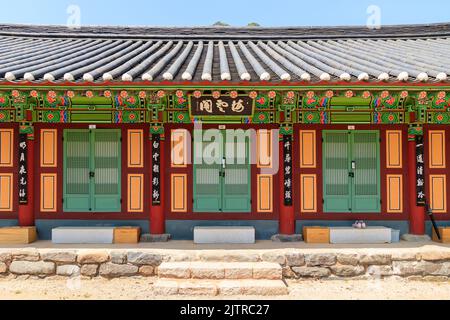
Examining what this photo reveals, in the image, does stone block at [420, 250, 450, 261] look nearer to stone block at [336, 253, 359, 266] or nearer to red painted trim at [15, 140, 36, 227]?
stone block at [336, 253, 359, 266]

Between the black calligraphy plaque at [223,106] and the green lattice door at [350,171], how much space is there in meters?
1.92

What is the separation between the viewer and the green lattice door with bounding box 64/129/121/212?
306 inches

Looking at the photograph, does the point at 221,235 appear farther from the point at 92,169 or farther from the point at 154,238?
the point at 92,169

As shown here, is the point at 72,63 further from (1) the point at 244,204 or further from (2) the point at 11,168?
(1) the point at 244,204

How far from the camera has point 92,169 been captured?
777 cm

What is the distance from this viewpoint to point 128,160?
7.79 m

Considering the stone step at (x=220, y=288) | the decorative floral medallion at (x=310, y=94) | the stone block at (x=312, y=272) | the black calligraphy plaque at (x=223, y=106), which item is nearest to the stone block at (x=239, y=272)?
the stone step at (x=220, y=288)

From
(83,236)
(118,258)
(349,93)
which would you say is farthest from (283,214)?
(83,236)

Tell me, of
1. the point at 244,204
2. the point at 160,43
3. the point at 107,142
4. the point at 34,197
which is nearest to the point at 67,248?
the point at 34,197

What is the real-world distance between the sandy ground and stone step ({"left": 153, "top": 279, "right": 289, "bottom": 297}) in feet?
0.36

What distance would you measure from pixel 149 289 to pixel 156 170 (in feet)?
7.93

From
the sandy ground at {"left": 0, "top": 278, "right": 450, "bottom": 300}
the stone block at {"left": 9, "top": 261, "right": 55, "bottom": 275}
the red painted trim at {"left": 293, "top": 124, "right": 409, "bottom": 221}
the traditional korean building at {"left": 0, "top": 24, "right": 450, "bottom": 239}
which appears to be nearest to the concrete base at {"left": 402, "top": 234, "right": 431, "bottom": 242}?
the traditional korean building at {"left": 0, "top": 24, "right": 450, "bottom": 239}

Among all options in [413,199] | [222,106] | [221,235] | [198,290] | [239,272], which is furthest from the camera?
[413,199]

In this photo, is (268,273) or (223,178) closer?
(268,273)
